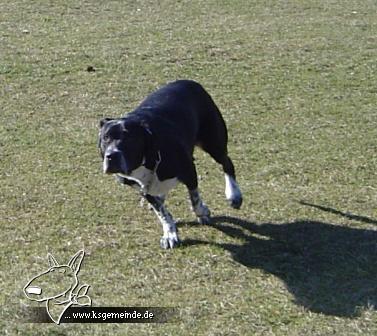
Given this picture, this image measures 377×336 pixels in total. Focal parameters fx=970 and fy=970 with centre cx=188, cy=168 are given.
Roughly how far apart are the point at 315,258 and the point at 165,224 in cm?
105

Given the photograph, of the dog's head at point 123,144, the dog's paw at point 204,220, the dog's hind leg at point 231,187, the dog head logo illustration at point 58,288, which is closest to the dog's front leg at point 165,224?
the dog's paw at point 204,220

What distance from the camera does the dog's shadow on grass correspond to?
5.68 m

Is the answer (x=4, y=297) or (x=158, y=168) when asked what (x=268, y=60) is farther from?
(x=4, y=297)

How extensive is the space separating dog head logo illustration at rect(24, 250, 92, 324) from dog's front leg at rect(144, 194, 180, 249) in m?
0.59

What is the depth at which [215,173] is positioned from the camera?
802 centimetres

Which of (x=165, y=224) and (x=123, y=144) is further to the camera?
(x=165, y=224)

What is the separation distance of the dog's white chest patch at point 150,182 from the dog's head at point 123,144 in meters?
0.15

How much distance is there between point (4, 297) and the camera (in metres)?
5.70

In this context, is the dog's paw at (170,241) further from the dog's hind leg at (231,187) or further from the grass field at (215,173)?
the dog's hind leg at (231,187)

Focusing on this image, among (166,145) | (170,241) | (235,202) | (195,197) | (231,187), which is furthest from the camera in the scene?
(231,187)

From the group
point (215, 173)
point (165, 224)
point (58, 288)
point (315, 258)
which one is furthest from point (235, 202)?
point (58, 288)

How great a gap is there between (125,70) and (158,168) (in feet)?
16.9

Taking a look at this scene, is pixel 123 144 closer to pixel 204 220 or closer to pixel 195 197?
pixel 195 197

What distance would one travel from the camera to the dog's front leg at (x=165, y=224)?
21.4ft
